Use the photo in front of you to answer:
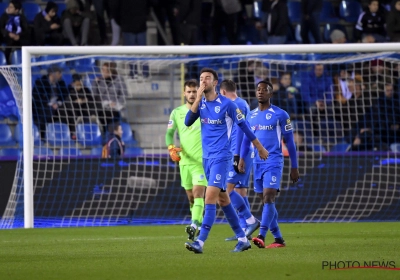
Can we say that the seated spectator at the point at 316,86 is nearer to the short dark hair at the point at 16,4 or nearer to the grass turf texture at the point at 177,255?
the grass turf texture at the point at 177,255

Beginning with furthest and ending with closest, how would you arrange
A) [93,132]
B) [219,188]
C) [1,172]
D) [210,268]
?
1. [93,132]
2. [1,172]
3. [219,188]
4. [210,268]

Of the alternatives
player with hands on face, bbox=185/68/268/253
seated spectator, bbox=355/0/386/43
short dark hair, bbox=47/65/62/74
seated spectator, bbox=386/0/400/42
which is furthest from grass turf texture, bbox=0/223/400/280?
seated spectator, bbox=355/0/386/43

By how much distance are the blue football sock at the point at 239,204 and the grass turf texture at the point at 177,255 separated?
443 millimetres

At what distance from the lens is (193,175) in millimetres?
11516

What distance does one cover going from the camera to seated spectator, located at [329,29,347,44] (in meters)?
18.8

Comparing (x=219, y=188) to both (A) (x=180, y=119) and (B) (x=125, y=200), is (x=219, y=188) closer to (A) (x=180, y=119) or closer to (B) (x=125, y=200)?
(A) (x=180, y=119)

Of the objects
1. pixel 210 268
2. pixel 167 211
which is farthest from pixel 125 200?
pixel 210 268

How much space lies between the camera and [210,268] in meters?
7.54

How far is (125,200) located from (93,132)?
1.55 metres

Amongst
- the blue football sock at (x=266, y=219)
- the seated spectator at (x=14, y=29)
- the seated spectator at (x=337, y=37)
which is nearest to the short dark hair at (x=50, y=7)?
the seated spectator at (x=14, y=29)

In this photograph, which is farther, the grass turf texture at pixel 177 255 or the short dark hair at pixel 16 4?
the short dark hair at pixel 16 4

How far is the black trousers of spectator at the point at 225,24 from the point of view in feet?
61.0

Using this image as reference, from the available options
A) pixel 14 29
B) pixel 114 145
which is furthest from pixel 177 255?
pixel 14 29

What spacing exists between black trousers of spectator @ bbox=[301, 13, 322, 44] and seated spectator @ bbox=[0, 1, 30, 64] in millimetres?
5710
